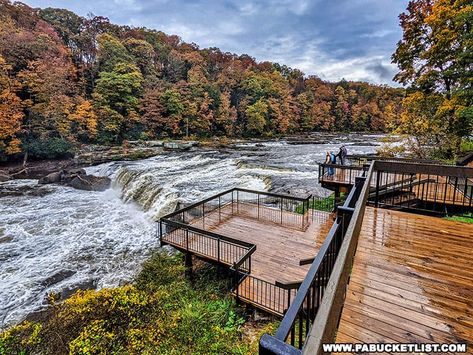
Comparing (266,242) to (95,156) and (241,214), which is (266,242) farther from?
(95,156)

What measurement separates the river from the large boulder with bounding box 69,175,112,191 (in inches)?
24.0

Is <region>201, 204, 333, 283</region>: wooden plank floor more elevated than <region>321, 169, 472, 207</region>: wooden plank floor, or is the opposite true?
<region>321, 169, 472, 207</region>: wooden plank floor

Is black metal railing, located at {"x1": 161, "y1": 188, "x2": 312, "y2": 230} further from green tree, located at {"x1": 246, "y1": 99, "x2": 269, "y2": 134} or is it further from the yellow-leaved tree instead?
green tree, located at {"x1": 246, "y1": 99, "x2": 269, "y2": 134}

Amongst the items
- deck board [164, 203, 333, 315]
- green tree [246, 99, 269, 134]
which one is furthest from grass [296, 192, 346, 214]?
green tree [246, 99, 269, 134]

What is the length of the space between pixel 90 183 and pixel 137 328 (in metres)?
16.7

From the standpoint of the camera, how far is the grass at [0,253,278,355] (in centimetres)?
518

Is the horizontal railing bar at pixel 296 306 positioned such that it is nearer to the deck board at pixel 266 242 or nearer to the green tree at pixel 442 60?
the deck board at pixel 266 242

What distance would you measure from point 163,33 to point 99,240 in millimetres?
64362

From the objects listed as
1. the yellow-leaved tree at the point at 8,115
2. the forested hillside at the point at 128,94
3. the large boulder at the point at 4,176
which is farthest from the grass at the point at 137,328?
the yellow-leaved tree at the point at 8,115

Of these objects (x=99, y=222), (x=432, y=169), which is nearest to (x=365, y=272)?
(x=432, y=169)

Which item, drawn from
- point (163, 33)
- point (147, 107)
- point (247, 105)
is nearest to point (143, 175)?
point (147, 107)

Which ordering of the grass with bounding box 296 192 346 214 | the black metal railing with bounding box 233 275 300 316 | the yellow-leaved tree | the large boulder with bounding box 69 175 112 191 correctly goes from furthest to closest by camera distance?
the yellow-leaved tree → the large boulder with bounding box 69 175 112 191 → the grass with bounding box 296 192 346 214 → the black metal railing with bounding box 233 275 300 316

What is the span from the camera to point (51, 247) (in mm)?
11078

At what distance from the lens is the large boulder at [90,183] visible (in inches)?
756
